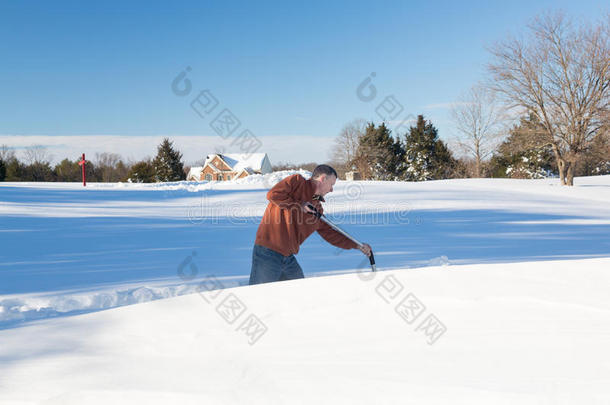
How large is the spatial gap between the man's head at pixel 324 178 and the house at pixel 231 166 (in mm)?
52064

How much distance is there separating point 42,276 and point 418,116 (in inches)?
1576

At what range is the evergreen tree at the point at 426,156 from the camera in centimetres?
4078

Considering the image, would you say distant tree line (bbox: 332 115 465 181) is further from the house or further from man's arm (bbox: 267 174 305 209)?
man's arm (bbox: 267 174 305 209)

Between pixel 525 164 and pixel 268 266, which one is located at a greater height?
pixel 525 164

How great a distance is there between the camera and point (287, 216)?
3.63 meters

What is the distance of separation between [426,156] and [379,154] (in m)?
4.55

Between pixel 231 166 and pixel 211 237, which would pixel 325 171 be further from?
pixel 231 166


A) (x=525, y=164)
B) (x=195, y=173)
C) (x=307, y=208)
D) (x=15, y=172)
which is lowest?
(x=307, y=208)

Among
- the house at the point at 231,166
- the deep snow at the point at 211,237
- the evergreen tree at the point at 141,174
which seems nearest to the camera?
the deep snow at the point at 211,237

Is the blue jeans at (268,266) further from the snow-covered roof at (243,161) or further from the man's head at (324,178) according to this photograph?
the snow-covered roof at (243,161)

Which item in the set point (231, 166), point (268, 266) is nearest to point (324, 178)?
point (268, 266)

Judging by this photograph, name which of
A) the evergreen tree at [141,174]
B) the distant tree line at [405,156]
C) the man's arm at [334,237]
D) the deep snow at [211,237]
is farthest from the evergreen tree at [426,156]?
the man's arm at [334,237]

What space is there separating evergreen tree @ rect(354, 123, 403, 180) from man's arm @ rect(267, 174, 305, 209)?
37.5 meters

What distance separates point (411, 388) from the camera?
1.15 meters
